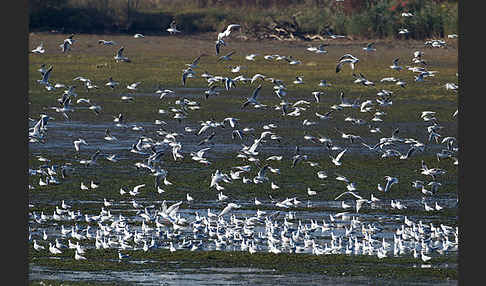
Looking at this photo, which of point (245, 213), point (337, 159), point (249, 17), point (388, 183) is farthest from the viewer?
point (249, 17)

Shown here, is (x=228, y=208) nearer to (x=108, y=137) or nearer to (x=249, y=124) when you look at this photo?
(x=108, y=137)

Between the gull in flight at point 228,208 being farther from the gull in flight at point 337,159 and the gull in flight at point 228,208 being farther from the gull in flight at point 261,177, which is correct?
the gull in flight at point 337,159

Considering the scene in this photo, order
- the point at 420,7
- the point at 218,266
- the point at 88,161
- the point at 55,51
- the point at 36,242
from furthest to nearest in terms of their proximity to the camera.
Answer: the point at 420,7, the point at 55,51, the point at 88,161, the point at 36,242, the point at 218,266

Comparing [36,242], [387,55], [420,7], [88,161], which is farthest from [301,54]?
[36,242]

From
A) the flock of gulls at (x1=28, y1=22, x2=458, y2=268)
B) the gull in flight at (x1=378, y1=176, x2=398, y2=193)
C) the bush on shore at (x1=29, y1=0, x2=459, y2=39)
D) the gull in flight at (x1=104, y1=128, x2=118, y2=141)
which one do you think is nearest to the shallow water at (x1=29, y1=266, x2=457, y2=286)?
the flock of gulls at (x1=28, y1=22, x2=458, y2=268)

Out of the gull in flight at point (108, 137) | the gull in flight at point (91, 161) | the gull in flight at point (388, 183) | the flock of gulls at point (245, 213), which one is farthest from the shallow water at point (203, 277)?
the gull in flight at point (108, 137)

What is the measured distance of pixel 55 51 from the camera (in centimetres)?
4888

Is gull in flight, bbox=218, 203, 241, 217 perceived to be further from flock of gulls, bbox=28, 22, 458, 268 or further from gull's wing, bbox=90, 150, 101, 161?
gull's wing, bbox=90, 150, 101, 161

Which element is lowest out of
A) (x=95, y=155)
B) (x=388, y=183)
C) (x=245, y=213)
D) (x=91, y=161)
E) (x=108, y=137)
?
(x=245, y=213)

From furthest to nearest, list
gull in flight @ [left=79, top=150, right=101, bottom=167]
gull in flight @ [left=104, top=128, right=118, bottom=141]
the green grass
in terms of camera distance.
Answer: gull in flight @ [left=104, top=128, right=118, bottom=141] < gull in flight @ [left=79, top=150, right=101, bottom=167] < the green grass

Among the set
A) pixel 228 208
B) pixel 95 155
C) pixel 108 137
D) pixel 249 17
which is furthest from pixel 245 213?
pixel 249 17

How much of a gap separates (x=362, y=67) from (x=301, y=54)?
3.55m

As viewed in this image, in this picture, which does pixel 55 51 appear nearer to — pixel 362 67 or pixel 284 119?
pixel 362 67

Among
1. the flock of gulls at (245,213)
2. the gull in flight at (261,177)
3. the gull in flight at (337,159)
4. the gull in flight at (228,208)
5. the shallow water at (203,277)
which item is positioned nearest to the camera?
the shallow water at (203,277)
